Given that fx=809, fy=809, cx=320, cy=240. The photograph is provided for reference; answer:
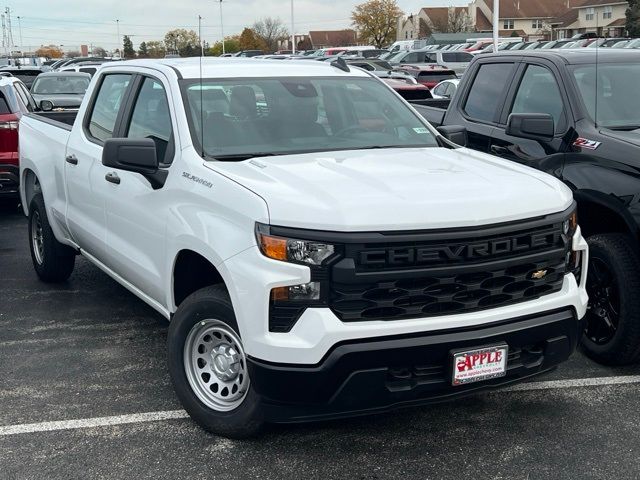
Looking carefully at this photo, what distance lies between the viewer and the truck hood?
357 centimetres

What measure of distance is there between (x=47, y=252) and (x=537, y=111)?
4252 mm

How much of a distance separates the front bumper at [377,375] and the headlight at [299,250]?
15.4 inches

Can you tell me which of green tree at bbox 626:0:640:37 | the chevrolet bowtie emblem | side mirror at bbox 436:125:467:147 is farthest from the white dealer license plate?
green tree at bbox 626:0:640:37

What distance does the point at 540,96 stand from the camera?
6.22 m

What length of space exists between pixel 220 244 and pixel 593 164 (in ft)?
9.03

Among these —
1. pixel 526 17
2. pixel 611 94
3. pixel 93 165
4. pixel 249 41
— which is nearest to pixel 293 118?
pixel 93 165

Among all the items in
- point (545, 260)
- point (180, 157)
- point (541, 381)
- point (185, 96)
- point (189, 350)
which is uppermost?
point (185, 96)

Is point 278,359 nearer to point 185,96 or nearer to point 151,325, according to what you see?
point 185,96

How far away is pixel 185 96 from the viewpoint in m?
4.78

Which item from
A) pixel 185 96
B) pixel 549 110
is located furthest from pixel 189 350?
pixel 549 110

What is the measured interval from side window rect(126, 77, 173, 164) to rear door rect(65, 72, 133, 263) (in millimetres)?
232

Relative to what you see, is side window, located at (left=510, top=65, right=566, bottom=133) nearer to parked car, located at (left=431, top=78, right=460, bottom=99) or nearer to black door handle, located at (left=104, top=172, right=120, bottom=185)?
black door handle, located at (left=104, top=172, right=120, bottom=185)

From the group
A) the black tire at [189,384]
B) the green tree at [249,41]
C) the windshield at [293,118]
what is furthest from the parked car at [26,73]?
the green tree at [249,41]

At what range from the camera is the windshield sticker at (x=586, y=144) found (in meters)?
5.34
